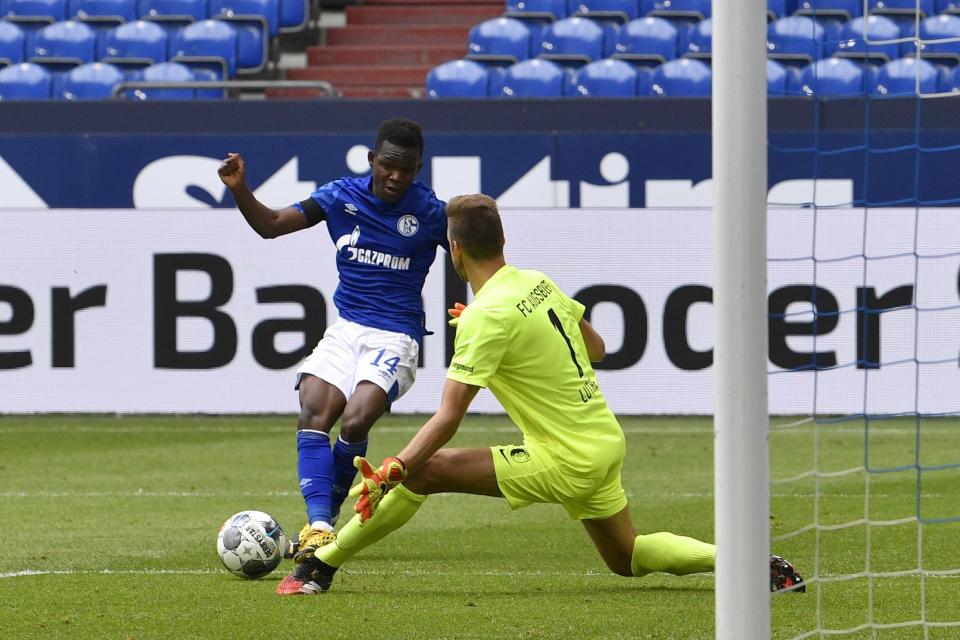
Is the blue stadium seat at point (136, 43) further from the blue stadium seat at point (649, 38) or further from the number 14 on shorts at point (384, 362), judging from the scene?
the number 14 on shorts at point (384, 362)

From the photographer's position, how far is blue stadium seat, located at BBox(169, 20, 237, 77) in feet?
51.4

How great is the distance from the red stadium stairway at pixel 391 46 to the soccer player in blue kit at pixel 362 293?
28.9ft

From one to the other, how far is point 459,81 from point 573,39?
149 centimetres

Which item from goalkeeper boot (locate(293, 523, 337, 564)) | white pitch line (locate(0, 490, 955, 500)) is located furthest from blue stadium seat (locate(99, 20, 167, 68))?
goalkeeper boot (locate(293, 523, 337, 564))

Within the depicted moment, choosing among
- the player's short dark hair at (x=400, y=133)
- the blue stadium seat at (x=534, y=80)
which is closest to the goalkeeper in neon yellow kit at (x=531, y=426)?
the player's short dark hair at (x=400, y=133)

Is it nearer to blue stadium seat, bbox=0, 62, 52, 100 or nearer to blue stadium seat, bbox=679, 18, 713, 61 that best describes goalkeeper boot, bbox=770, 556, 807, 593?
blue stadium seat, bbox=679, 18, 713, 61

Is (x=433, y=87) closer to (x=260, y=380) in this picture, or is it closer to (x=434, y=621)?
(x=260, y=380)

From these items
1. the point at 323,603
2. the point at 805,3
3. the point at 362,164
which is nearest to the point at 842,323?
the point at 362,164

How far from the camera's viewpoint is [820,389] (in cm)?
1176

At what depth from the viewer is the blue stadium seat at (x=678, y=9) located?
50.9ft

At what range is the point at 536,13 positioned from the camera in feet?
52.1

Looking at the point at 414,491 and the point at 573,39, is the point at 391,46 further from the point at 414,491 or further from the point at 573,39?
the point at 414,491

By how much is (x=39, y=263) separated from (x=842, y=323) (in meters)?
6.12

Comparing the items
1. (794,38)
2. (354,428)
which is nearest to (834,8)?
(794,38)
